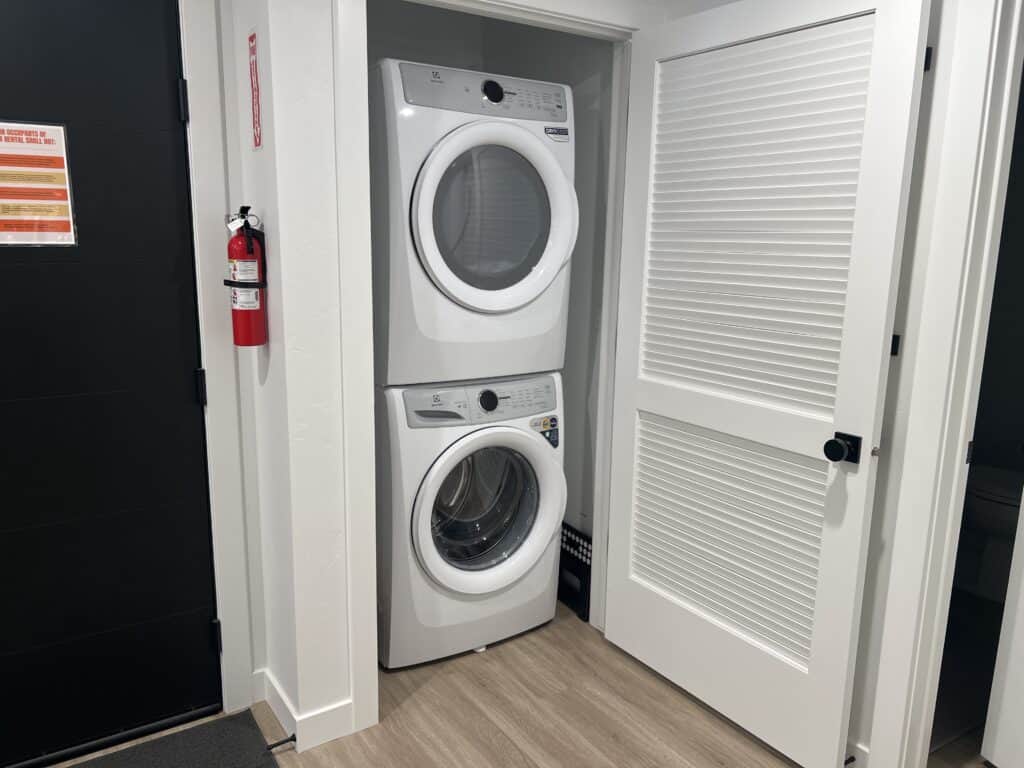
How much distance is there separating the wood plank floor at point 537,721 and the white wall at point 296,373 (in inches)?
5.7

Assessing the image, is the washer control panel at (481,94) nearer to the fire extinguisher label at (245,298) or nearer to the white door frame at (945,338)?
the fire extinguisher label at (245,298)

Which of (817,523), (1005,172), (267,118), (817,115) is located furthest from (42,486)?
(1005,172)

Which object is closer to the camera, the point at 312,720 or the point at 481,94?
the point at 312,720

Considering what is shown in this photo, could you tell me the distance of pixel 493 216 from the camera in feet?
7.64

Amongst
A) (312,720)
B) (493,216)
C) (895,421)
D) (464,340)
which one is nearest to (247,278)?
(464,340)

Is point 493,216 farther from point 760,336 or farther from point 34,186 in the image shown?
point 34,186

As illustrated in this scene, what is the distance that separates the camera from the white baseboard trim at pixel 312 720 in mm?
2092

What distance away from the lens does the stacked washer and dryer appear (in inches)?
84.5

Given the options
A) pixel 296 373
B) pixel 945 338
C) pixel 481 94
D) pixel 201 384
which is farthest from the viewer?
pixel 481 94

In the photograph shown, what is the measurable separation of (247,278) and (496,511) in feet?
3.83

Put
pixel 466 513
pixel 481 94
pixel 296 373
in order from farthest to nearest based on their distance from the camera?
pixel 466 513, pixel 481 94, pixel 296 373

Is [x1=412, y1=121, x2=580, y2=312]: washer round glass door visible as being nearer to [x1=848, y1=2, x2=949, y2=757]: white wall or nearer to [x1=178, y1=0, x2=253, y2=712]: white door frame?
[x1=178, y1=0, x2=253, y2=712]: white door frame

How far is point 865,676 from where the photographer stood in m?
1.96

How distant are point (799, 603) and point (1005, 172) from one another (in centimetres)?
112
